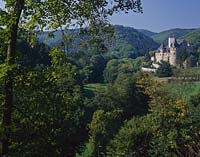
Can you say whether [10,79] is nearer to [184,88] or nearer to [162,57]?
[184,88]

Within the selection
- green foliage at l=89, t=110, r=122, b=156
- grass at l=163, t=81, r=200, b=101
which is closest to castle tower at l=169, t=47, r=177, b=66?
grass at l=163, t=81, r=200, b=101

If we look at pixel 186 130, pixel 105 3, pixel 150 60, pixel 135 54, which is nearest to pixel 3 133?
pixel 105 3

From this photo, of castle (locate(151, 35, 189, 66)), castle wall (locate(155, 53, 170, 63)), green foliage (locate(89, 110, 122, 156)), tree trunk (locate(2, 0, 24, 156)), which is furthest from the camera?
castle wall (locate(155, 53, 170, 63))

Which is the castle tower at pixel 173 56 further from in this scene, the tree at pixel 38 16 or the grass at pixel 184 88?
the tree at pixel 38 16

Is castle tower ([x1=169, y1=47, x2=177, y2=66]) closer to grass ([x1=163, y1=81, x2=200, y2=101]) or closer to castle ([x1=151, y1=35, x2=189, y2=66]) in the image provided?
castle ([x1=151, y1=35, x2=189, y2=66])

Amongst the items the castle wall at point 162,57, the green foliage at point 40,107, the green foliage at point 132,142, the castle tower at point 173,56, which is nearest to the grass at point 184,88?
the green foliage at point 132,142

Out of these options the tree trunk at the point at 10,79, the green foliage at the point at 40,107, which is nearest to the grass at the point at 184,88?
the green foliage at the point at 40,107

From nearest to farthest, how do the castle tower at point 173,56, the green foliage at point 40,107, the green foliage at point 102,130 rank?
the green foliage at point 40,107
the green foliage at point 102,130
the castle tower at point 173,56

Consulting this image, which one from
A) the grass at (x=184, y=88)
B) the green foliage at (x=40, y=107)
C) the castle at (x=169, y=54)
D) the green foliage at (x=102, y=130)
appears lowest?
the green foliage at (x=102, y=130)

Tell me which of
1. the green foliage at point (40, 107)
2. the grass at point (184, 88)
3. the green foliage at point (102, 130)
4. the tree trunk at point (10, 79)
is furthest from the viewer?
the grass at point (184, 88)

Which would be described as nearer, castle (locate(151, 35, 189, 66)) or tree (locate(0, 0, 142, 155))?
tree (locate(0, 0, 142, 155))

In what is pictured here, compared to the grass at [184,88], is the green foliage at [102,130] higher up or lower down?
lower down

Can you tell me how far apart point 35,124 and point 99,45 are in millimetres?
1599

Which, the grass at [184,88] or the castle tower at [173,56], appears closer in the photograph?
the grass at [184,88]
